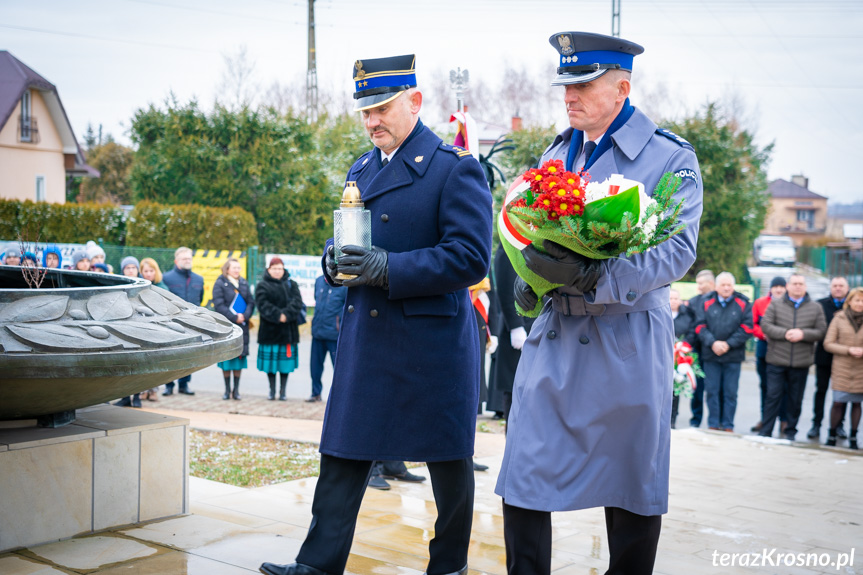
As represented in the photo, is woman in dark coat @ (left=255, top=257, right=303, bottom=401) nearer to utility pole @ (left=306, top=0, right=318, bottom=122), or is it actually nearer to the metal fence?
the metal fence

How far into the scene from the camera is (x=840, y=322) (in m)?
9.20

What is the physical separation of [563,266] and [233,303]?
29.5ft

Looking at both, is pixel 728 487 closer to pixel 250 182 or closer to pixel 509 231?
pixel 509 231

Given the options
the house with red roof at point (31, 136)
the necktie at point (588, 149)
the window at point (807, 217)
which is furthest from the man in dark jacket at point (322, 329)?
the window at point (807, 217)

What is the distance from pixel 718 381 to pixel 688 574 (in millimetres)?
6443

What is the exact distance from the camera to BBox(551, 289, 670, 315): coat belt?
2752mm

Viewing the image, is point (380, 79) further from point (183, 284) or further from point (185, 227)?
point (185, 227)

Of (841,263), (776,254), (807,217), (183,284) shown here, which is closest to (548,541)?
(183,284)

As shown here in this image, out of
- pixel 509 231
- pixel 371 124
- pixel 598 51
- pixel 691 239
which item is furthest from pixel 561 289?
pixel 371 124

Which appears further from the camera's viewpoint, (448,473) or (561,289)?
(448,473)

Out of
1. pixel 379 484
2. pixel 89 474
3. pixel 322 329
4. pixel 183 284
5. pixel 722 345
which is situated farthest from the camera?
pixel 183 284

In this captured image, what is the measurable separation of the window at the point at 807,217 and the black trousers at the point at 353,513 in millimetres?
95922

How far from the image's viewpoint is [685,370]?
9.22 m

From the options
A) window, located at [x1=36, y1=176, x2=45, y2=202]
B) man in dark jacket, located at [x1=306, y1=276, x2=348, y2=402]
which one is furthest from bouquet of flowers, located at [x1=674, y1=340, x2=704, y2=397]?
window, located at [x1=36, y1=176, x2=45, y2=202]
